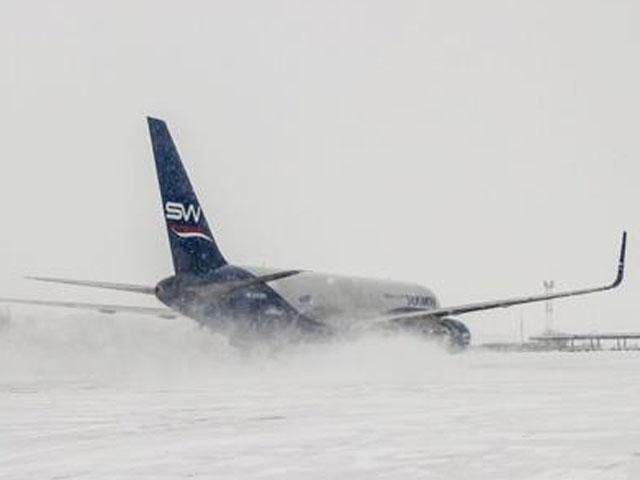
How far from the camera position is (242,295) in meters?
35.7

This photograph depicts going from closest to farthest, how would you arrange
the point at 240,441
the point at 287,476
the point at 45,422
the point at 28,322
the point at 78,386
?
1. the point at 287,476
2. the point at 240,441
3. the point at 45,422
4. the point at 78,386
5. the point at 28,322

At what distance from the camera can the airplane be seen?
3369 cm

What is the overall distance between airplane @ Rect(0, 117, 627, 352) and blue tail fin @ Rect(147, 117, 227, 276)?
0.04 metres

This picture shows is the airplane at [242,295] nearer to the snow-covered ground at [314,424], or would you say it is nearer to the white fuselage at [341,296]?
the white fuselage at [341,296]

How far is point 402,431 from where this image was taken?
1369 cm

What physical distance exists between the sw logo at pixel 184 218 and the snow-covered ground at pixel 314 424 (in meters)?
4.95

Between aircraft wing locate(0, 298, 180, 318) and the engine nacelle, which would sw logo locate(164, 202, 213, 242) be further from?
the engine nacelle

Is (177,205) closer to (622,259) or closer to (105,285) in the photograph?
(105,285)

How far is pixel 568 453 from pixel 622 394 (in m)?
10.8

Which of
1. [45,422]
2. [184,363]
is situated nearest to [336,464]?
[45,422]

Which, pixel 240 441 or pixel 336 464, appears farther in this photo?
pixel 240 441

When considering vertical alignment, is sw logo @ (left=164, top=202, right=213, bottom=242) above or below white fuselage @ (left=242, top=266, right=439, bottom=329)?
above

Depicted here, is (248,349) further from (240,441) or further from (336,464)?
(336,464)

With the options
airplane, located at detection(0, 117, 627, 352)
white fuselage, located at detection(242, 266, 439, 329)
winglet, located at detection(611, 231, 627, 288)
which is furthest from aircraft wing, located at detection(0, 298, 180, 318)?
winglet, located at detection(611, 231, 627, 288)
